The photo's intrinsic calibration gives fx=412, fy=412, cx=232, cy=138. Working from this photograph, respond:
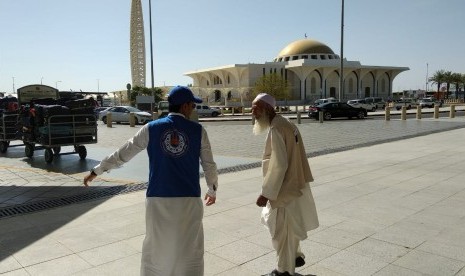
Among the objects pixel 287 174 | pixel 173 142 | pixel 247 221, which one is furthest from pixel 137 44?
pixel 173 142

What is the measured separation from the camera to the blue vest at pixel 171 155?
2.91 meters

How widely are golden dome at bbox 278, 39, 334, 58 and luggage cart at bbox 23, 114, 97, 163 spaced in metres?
82.7

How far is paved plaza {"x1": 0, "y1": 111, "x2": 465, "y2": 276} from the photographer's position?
13.1 ft

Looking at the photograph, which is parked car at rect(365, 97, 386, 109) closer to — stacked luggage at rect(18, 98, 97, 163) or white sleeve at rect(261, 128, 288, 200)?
stacked luggage at rect(18, 98, 97, 163)

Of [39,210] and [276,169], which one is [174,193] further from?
[39,210]

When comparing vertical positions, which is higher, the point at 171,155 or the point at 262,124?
the point at 262,124

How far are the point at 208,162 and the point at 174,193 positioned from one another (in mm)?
395

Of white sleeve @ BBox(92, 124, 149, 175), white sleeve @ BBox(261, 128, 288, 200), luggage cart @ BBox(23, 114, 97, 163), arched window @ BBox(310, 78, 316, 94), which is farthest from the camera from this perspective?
arched window @ BBox(310, 78, 316, 94)

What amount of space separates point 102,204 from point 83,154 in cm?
491

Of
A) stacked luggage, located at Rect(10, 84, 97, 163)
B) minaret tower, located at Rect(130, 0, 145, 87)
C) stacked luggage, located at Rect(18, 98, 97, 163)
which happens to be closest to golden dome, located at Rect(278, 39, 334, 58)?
minaret tower, located at Rect(130, 0, 145, 87)

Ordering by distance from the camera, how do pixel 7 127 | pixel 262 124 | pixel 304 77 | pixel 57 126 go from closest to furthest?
pixel 262 124 < pixel 57 126 < pixel 7 127 < pixel 304 77

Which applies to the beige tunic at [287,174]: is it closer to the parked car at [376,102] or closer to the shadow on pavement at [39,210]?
the shadow on pavement at [39,210]

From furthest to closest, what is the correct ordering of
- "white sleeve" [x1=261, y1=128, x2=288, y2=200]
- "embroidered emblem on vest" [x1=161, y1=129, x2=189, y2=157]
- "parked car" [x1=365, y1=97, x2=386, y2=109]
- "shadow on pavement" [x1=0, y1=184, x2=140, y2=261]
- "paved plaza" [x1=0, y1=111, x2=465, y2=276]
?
"parked car" [x1=365, y1=97, x2=386, y2=109] < "shadow on pavement" [x1=0, y1=184, x2=140, y2=261] < "paved plaza" [x1=0, y1=111, x2=465, y2=276] < "white sleeve" [x1=261, y1=128, x2=288, y2=200] < "embroidered emblem on vest" [x1=161, y1=129, x2=189, y2=157]

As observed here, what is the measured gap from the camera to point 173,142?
9.53 feet
